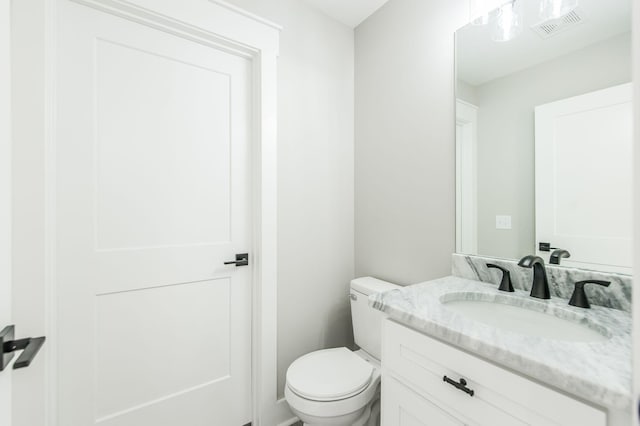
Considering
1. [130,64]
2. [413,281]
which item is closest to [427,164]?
[413,281]

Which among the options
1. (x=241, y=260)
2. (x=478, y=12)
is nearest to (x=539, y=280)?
(x=478, y=12)

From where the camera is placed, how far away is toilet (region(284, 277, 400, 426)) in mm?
1136

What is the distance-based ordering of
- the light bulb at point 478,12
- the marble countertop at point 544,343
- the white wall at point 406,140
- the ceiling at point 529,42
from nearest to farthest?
the marble countertop at point 544,343, the ceiling at point 529,42, the light bulb at point 478,12, the white wall at point 406,140

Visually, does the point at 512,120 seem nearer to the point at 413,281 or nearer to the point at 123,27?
the point at 413,281

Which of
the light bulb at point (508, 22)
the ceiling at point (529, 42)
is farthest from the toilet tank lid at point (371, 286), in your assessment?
the light bulb at point (508, 22)

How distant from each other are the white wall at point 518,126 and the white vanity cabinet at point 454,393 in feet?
2.06

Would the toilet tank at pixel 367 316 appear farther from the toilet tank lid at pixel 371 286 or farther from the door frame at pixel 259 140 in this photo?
the door frame at pixel 259 140

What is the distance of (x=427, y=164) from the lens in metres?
1.46

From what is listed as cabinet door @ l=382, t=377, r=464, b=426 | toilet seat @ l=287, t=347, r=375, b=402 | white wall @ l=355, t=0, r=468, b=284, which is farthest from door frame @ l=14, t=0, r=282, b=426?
cabinet door @ l=382, t=377, r=464, b=426

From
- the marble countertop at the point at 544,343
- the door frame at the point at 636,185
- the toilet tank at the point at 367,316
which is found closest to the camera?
the door frame at the point at 636,185

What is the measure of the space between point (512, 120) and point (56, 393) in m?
2.14

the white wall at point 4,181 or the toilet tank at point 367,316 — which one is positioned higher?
the white wall at point 4,181

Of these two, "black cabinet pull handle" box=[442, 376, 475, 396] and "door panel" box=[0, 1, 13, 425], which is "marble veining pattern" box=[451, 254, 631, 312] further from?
"door panel" box=[0, 1, 13, 425]

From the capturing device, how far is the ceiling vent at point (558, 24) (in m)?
1.00
